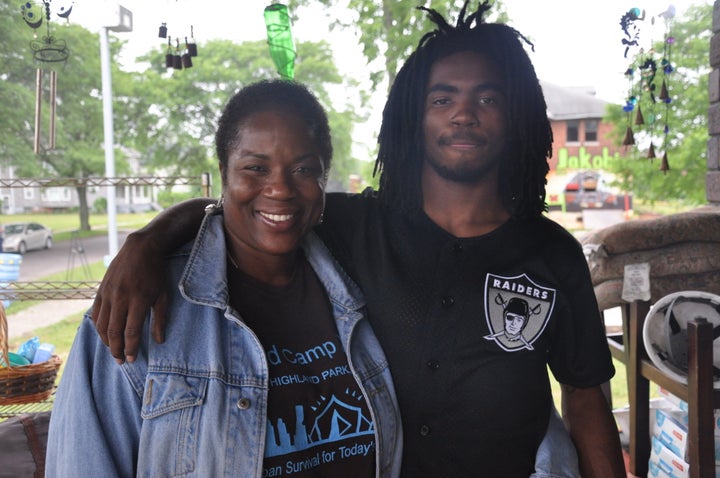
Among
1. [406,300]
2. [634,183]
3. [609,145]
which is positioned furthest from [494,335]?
[609,145]

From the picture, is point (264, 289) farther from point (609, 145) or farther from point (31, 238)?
point (609, 145)

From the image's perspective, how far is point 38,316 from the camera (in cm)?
789

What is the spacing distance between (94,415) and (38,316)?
25.7 feet

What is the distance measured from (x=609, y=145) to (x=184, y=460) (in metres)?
17.6

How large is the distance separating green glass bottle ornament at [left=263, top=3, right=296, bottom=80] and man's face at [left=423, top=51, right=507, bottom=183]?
1.45m

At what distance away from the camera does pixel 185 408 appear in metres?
1.20

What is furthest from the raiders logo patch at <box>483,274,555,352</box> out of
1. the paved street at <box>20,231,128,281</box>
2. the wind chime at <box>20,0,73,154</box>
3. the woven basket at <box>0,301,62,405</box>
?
the paved street at <box>20,231,128,281</box>

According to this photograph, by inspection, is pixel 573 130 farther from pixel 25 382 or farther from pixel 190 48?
pixel 25 382

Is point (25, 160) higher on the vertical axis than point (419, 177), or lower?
higher

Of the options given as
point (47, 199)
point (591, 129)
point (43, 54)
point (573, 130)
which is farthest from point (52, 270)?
point (591, 129)

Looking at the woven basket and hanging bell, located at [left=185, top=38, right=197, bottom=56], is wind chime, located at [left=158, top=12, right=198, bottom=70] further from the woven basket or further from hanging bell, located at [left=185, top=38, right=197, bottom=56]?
the woven basket

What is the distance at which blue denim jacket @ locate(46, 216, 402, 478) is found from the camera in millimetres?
1128

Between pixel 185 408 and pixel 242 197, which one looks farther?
pixel 242 197

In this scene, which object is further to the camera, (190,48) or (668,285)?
(190,48)
